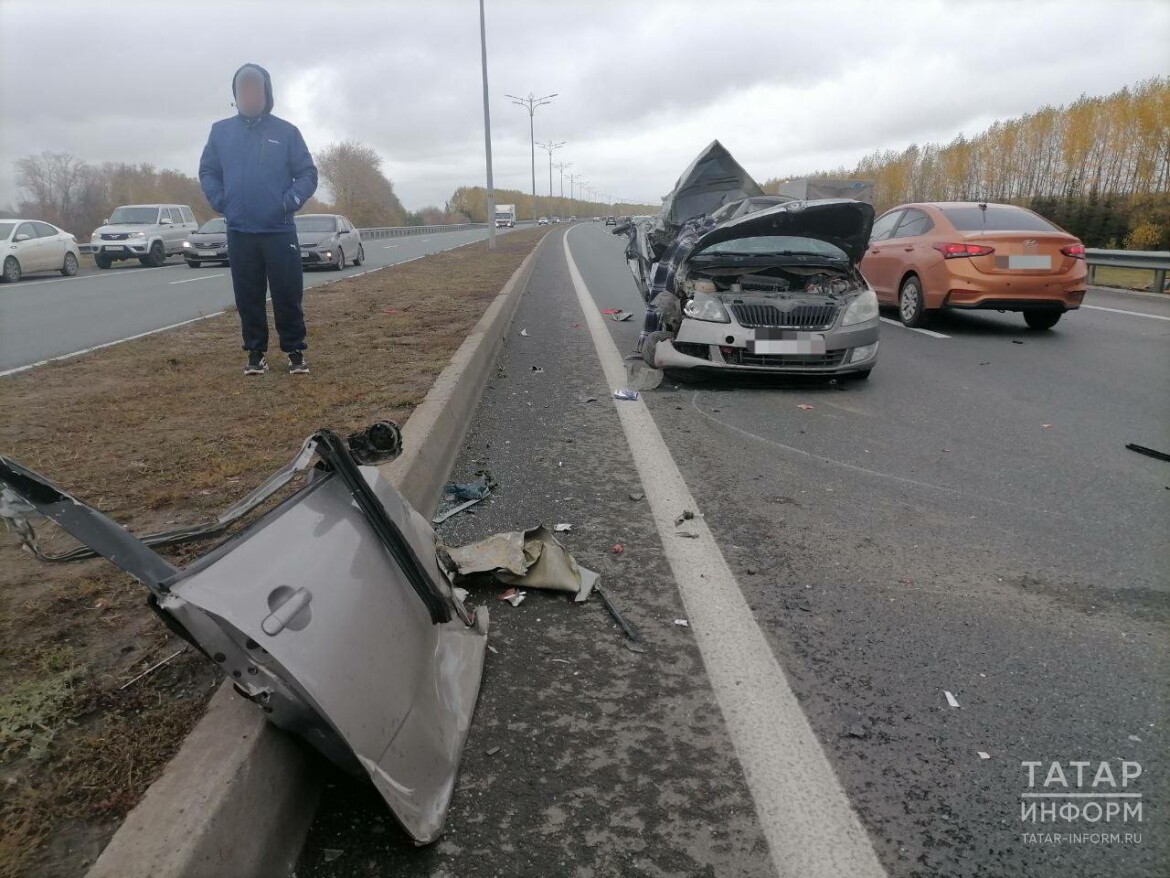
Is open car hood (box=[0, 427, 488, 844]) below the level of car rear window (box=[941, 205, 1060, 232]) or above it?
below

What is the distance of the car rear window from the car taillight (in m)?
0.37

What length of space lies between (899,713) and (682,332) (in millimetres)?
4556

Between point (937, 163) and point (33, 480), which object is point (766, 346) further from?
point (937, 163)

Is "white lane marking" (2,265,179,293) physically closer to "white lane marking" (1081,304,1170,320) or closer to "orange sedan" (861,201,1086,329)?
"orange sedan" (861,201,1086,329)

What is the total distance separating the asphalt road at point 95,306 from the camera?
9.00 m

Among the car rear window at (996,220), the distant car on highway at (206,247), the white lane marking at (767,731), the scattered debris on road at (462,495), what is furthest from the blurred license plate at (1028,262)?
the distant car on highway at (206,247)

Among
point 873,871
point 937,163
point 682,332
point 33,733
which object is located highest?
point 937,163

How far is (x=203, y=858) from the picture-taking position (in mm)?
1502

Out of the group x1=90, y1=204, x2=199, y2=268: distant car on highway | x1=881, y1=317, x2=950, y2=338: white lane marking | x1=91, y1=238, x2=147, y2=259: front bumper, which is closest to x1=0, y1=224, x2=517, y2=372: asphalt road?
x1=91, y1=238, x2=147, y2=259: front bumper

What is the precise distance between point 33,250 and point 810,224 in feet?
65.4

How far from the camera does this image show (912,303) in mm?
9945

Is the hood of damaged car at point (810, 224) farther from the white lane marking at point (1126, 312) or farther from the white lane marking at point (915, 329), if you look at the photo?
the white lane marking at point (1126, 312)

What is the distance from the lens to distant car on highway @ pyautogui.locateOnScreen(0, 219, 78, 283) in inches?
717

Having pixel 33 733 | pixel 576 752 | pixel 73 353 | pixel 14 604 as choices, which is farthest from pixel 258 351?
pixel 576 752
